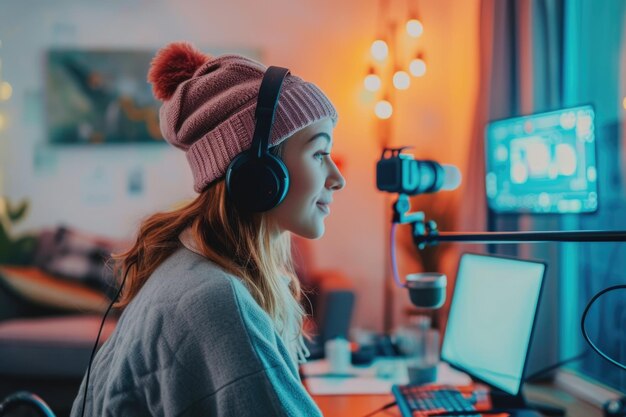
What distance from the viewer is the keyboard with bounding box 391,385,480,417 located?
124 centimetres

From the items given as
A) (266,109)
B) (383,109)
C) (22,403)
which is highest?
(383,109)

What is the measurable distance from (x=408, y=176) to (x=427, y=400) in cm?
49

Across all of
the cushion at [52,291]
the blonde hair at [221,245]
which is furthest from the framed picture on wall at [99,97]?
the blonde hair at [221,245]

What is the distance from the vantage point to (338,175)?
1.13 metres

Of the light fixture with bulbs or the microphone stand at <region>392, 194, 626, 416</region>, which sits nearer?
the microphone stand at <region>392, 194, 626, 416</region>

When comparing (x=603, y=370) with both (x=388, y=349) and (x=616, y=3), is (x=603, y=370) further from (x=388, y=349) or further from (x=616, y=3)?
(x=616, y=3)

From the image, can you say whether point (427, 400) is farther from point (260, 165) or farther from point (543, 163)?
point (543, 163)

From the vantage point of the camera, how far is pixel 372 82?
359cm

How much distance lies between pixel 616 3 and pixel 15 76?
3.43 metres

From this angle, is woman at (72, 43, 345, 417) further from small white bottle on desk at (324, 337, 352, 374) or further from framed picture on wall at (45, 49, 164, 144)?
framed picture on wall at (45, 49, 164, 144)

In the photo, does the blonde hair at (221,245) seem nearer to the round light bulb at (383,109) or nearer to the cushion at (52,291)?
the cushion at (52,291)

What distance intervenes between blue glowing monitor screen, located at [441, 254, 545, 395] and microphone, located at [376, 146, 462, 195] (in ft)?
0.89

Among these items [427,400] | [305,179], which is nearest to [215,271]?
[305,179]

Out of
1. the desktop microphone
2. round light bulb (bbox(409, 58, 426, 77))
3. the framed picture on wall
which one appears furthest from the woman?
the framed picture on wall
